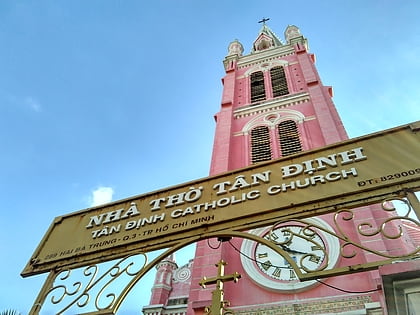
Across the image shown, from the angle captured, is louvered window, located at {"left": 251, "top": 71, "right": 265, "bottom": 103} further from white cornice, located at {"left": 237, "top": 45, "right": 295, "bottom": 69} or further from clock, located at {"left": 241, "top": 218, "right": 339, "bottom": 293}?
clock, located at {"left": 241, "top": 218, "right": 339, "bottom": 293}

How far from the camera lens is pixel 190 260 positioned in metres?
12.3

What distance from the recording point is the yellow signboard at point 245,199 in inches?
119

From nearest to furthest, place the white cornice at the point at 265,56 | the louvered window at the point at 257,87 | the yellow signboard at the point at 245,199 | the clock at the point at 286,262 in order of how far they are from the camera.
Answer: the yellow signboard at the point at 245,199 → the clock at the point at 286,262 → the louvered window at the point at 257,87 → the white cornice at the point at 265,56

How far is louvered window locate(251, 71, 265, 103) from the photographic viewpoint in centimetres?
1547

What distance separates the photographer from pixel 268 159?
438 inches

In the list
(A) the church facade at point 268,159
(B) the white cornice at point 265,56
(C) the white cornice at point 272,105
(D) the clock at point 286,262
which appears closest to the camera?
(A) the church facade at point 268,159

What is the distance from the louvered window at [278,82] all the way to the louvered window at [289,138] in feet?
9.37

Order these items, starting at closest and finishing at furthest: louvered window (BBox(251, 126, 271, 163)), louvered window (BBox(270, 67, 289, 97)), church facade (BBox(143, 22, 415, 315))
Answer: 1. church facade (BBox(143, 22, 415, 315))
2. louvered window (BBox(251, 126, 271, 163))
3. louvered window (BBox(270, 67, 289, 97))

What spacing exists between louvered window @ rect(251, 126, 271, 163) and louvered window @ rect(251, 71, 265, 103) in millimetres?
2875

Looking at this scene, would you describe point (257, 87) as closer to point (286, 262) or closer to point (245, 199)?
point (286, 262)

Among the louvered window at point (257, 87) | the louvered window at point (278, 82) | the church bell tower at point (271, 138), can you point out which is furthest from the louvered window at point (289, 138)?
the louvered window at point (257, 87)

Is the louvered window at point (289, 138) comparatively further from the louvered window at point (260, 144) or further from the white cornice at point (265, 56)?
the white cornice at point (265, 56)

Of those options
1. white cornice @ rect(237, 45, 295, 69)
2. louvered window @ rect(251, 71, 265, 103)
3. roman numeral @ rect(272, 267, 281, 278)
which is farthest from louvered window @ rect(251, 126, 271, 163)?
white cornice @ rect(237, 45, 295, 69)

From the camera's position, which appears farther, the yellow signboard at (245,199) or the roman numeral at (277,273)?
the roman numeral at (277,273)
